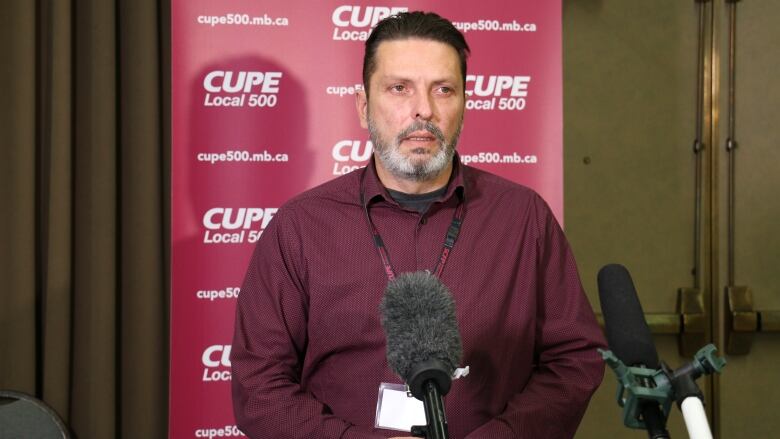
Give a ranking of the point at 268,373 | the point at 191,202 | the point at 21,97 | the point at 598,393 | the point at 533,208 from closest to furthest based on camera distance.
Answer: the point at 268,373 < the point at 533,208 < the point at 191,202 < the point at 21,97 < the point at 598,393

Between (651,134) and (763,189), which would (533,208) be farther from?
(763,189)

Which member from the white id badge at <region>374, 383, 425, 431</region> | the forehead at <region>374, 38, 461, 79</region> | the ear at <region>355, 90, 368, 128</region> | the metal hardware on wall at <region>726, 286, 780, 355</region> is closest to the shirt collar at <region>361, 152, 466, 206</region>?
the ear at <region>355, 90, 368, 128</region>

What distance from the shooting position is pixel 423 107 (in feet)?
6.30

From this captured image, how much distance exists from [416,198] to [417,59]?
13.6 inches

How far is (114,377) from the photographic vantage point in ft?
10.2

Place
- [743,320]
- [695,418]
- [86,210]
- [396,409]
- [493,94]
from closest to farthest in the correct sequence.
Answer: [695,418] → [396,409] → [493,94] → [86,210] → [743,320]

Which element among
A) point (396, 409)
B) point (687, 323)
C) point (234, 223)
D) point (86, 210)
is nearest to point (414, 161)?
point (396, 409)

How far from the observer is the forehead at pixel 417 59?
6.39 ft

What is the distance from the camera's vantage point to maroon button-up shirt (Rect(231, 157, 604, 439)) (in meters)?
1.86

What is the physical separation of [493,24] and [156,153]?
1.39 m

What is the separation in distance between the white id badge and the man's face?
513 millimetres

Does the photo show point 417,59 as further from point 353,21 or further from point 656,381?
point 656,381

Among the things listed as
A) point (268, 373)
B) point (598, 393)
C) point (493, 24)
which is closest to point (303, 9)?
point (493, 24)

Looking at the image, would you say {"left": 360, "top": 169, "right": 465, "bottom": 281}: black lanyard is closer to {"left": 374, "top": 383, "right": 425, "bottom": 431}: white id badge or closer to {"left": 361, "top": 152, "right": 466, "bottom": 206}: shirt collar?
{"left": 361, "top": 152, "right": 466, "bottom": 206}: shirt collar
